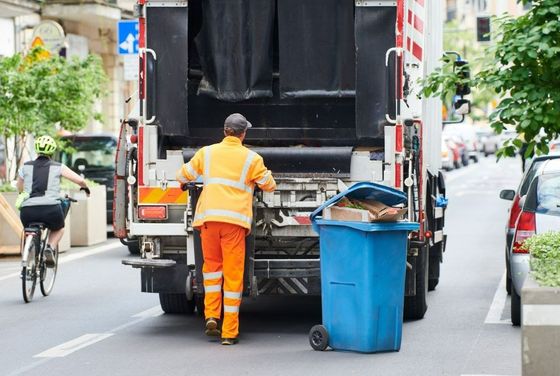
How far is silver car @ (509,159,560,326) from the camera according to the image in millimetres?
11656

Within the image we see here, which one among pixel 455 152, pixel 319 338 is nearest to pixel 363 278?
pixel 319 338

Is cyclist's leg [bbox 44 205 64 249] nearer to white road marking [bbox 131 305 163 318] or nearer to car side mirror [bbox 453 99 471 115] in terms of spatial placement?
white road marking [bbox 131 305 163 318]

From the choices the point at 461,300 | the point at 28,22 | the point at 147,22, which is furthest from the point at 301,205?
the point at 28,22

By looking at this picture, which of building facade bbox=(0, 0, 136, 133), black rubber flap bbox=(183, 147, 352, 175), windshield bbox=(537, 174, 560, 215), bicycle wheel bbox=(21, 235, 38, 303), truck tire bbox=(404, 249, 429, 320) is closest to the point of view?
black rubber flap bbox=(183, 147, 352, 175)

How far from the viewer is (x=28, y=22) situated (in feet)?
112

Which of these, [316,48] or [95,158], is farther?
[95,158]

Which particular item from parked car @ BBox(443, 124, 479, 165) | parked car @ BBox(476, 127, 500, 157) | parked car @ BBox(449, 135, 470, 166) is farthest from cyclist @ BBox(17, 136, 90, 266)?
parked car @ BBox(476, 127, 500, 157)

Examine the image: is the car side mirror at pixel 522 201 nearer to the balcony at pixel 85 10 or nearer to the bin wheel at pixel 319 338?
the bin wheel at pixel 319 338

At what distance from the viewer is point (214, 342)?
11.1 m

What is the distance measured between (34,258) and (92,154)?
9.78 m

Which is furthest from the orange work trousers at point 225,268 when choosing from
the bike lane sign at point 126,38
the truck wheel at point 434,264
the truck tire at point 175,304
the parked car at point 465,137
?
the parked car at point 465,137

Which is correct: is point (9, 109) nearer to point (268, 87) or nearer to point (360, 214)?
point (268, 87)

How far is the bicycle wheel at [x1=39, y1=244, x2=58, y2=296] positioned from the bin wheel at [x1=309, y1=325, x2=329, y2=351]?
446 centimetres

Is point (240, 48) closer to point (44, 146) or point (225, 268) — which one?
point (225, 268)
